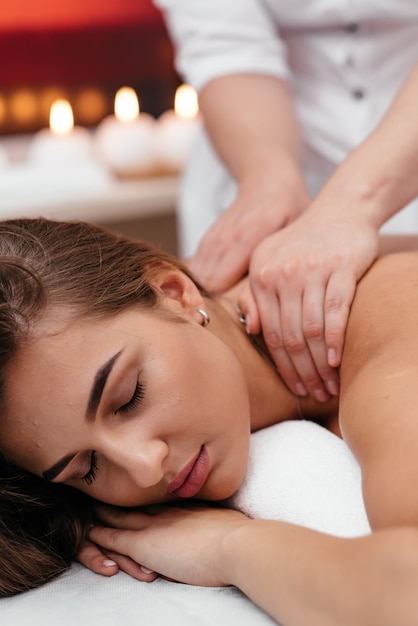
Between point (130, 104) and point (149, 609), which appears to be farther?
point (130, 104)

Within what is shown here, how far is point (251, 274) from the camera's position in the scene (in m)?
Answer: 1.49

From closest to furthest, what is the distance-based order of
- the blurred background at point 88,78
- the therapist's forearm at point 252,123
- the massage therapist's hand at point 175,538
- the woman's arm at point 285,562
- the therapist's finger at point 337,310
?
the woman's arm at point 285,562
the massage therapist's hand at point 175,538
the therapist's finger at point 337,310
the therapist's forearm at point 252,123
the blurred background at point 88,78

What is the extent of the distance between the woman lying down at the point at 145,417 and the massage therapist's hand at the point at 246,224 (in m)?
0.23

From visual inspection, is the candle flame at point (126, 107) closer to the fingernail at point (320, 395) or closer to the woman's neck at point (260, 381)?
the woman's neck at point (260, 381)

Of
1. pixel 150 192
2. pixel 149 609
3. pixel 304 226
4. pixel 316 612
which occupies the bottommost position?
pixel 150 192

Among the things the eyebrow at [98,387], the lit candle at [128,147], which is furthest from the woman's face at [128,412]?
the lit candle at [128,147]

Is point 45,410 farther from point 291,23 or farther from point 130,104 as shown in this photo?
point 130,104

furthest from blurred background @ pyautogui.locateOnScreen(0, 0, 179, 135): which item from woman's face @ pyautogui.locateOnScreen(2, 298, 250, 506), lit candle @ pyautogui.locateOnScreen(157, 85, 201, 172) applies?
woman's face @ pyautogui.locateOnScreen(2, 298, 250, 506)

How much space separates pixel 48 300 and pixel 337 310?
42cm

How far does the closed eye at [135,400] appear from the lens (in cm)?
122

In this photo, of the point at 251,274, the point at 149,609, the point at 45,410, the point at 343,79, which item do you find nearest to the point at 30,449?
the point at 45,410

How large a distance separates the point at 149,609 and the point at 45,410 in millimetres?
293

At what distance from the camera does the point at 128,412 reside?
4.02ft

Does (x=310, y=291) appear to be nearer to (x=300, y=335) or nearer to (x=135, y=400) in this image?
(x=300, y=335)
